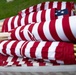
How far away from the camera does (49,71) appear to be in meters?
1.26

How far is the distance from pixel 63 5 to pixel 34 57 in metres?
0.49

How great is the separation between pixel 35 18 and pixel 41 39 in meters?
0.21

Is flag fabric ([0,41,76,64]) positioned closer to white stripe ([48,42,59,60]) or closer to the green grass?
white stripe ([48,42,59,60])

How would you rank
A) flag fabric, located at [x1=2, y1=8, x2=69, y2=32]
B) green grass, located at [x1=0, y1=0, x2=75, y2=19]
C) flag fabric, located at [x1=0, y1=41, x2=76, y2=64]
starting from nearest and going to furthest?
flag fabric, located at [x1=0, y1=41, x2=76, y2=64] < flag fabric, located at [x1=2, y1=8, x2=69, y2=32] < green grass, located at [x1=0, y1=0, x2=75, y2=19]

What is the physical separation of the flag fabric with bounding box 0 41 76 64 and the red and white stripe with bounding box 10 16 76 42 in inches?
1.8

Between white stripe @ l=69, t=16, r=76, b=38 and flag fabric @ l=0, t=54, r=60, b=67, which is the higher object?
white stripe @ l=69, t=16, r=76, b=38

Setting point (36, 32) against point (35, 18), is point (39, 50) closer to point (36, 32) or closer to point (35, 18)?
point (36, 32)

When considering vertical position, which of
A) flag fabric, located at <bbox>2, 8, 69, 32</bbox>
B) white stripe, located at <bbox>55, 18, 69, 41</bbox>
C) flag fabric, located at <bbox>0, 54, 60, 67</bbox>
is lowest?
flag fabric, located at <bbox>0, 54, 60, 67</bbox>

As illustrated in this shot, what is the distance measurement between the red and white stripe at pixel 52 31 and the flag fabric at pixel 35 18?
0.12 m

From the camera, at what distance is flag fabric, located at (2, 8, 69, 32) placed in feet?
4.73

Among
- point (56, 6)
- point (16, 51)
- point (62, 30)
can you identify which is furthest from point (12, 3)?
point (62, 30)

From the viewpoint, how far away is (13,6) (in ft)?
7.12

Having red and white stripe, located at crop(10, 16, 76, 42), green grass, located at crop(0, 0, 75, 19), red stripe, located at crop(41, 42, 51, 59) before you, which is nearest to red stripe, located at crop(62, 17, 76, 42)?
red and white stripe, located at crop(10, 16, 76, 42)

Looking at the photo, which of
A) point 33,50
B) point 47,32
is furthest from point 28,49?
point 47,32
